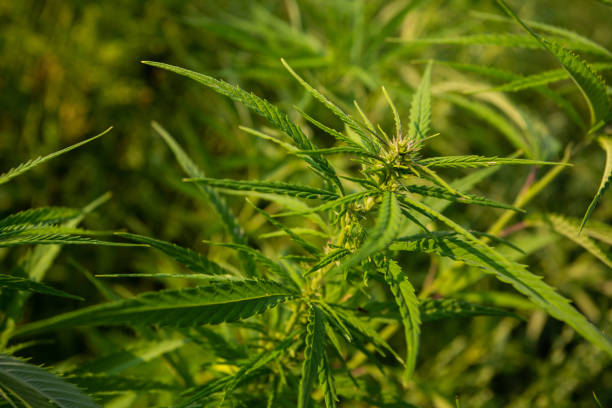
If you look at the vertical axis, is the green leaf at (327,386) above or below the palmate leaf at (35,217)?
below

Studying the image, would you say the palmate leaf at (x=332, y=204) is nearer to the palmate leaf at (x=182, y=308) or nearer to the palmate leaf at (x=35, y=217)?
the palmate leaf at (x=182, y=308)

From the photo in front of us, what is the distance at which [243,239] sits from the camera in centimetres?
62

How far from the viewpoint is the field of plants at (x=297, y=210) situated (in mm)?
424

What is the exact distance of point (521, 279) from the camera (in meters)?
0.40

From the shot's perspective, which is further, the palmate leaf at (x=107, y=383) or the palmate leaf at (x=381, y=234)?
the palmate leaf at (x=107, y=383)

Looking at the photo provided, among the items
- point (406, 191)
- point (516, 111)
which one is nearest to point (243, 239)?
point (406, 191)

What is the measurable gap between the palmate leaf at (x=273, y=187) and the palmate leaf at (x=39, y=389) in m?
0.23

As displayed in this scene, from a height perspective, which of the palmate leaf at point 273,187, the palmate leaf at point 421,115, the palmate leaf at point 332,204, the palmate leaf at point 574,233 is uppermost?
the palmate leaf at point 421,115

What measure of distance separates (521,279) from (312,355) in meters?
0.23

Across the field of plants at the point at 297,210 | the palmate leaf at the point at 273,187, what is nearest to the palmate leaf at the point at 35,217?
the field of plants at the point at 297,210

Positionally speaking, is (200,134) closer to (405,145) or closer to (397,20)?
(397,20)

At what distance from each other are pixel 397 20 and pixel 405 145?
2.87 ft

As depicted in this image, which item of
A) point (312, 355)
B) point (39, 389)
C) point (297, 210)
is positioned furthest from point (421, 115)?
point (39, 389)

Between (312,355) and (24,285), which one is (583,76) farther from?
(24,285)
